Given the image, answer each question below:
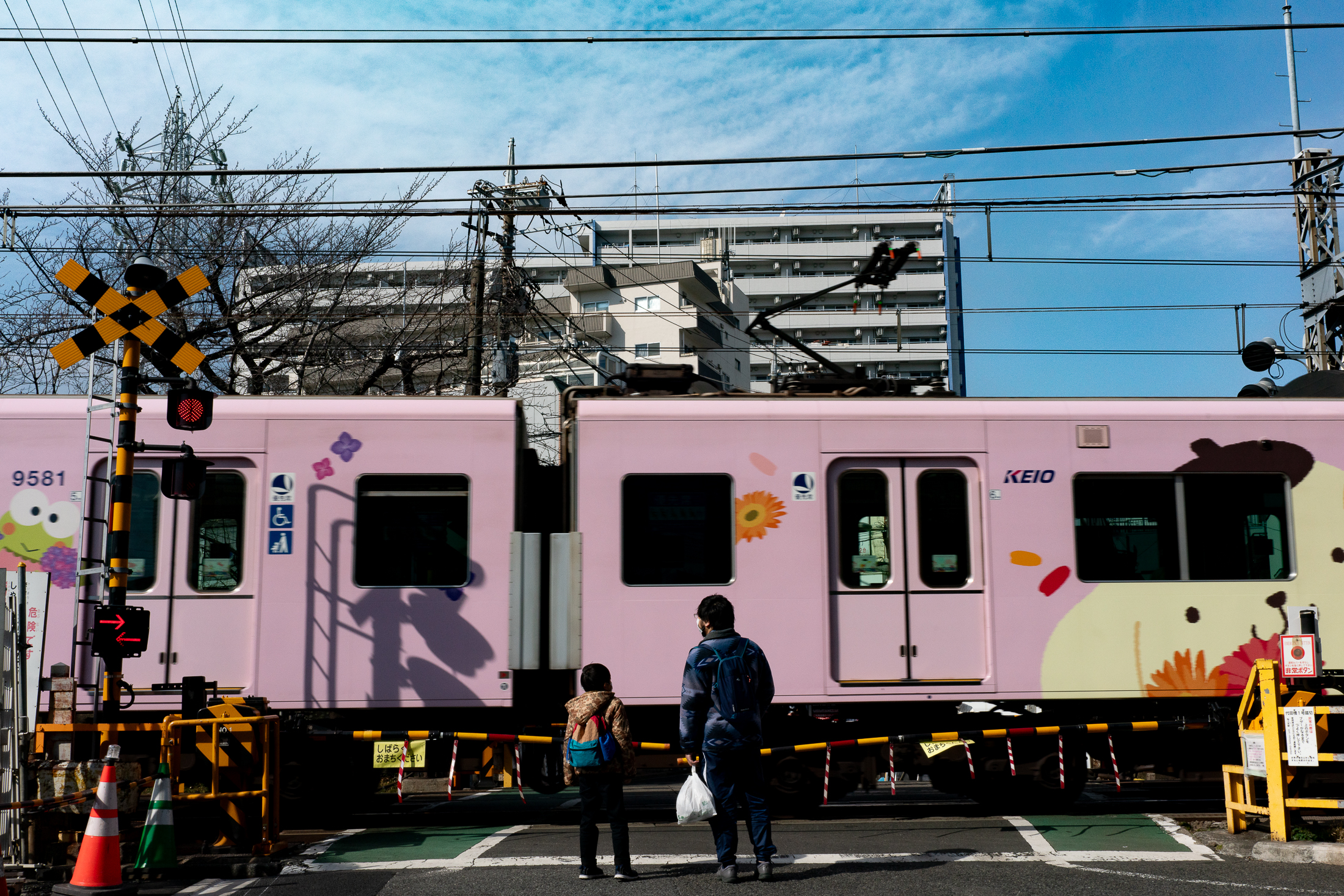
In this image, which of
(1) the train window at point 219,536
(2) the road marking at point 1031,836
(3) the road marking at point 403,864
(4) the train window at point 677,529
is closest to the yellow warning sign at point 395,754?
(3) the road marking at point 403,864

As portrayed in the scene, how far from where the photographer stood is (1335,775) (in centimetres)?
900

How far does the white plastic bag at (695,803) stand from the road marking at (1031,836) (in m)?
2.40

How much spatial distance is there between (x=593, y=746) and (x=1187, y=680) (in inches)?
195

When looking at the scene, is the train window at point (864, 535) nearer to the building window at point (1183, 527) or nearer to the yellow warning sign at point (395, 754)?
the building window at point (1183, 527)

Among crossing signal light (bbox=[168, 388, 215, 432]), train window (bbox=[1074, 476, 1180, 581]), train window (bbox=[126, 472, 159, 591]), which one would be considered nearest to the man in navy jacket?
train window (bbox=[1074, 476, 1180, 581])

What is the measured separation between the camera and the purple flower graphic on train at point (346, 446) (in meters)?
8.85

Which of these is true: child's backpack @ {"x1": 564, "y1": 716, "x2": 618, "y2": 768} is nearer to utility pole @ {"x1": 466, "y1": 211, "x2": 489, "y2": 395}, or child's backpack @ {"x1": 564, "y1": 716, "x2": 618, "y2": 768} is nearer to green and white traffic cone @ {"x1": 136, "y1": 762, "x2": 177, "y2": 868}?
green and white traffic cone @ {"x1": 136, "y1": 762, "x2": 177, "y2": 868}

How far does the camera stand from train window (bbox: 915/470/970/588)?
895cm

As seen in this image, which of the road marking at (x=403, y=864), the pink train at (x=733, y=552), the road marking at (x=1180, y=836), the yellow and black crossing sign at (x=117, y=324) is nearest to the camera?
the road marking at (x=403, y=864)

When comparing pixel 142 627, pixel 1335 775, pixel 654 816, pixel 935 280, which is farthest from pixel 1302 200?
pixel 935 280

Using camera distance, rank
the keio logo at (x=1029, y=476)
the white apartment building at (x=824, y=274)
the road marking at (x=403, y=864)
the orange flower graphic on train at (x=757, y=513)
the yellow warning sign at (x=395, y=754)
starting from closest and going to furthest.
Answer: the road marking at (x=403, y=864)
the yellow warning sign at (x=395, y=754)
the orange flower graphic on train at (x=757, y=513)
the keio logo at (x=1029, y=476)
the white apartment building at (x=824, y=274)

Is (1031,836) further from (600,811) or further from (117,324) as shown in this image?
(117,324)

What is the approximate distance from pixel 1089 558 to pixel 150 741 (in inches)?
289

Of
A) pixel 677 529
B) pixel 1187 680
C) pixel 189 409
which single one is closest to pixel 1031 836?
pixel 1187 680
